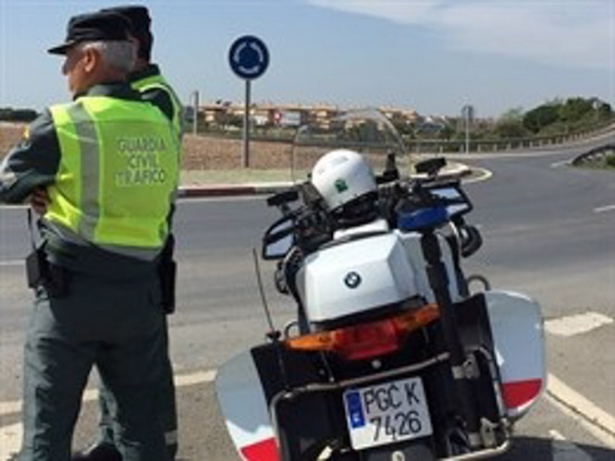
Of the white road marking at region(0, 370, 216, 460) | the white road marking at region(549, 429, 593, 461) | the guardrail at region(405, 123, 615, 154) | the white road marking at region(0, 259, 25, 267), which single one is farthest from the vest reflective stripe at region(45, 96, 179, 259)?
the guardrail at region(405, 123, 615, 154)

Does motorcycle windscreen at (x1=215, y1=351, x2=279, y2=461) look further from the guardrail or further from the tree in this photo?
the tree

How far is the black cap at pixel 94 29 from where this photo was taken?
3510 millimetres

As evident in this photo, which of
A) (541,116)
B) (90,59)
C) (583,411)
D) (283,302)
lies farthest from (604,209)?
(541,116)

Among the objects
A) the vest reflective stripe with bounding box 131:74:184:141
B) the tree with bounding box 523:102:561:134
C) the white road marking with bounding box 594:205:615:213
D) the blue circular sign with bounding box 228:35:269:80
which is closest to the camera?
the vest reflective stripe with bounding box 131:74:184:141

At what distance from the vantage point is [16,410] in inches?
206

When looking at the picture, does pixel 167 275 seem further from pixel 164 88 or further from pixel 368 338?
pixel 368 338

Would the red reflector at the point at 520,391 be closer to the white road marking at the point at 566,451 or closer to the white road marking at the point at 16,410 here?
the white road marking at the point at 566,451

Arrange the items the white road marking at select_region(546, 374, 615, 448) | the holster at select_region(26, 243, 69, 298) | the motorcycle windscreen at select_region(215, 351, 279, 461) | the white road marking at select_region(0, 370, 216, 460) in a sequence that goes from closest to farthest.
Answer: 1. the holster at select_region(26, 243, 69, 298)
2. the motorcycle windscreen at select_region(215, 351, 279, 461)
3. the white road marking at select_region(0, 370, 216, 460)
4. the white road marking at select_region(546, 374, 615, 448)

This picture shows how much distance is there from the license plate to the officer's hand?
1.22 meters

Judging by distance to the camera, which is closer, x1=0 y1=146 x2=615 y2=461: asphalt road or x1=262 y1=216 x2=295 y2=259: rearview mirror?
x1=262 y1=216 x2=295 y2=259: rearview mirror

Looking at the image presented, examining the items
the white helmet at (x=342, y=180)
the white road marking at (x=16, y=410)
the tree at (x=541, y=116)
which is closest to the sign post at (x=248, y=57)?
the white road marking at (x=16, y=410)

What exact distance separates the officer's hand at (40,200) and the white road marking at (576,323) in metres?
4.32

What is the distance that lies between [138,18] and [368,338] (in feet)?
5.51

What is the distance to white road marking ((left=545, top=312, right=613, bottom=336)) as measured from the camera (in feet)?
22.7
